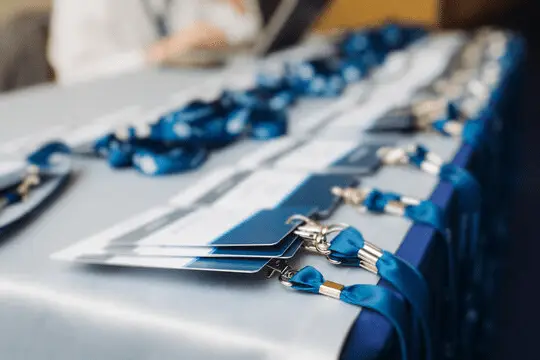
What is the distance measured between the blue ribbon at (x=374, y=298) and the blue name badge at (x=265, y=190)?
116mm

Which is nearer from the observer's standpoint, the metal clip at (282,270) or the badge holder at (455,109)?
the metal clip at (282,270)

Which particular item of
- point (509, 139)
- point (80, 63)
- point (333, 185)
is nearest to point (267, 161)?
point (333, 185)

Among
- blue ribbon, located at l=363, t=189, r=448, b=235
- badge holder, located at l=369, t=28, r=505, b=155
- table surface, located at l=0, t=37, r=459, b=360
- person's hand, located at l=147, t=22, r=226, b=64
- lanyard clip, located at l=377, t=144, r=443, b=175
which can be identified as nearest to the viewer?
table surface, located at l=0, t=37, r=459, b=360

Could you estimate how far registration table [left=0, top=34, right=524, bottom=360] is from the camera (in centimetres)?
30

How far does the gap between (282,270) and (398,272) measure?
0.07 meters

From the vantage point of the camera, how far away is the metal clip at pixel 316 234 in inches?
14.8

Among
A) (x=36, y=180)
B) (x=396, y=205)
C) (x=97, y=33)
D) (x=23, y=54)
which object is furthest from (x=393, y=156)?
A: (x=23, y=54)

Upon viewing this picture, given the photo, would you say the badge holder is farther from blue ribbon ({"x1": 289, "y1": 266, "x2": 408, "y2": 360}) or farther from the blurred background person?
the blurred background person

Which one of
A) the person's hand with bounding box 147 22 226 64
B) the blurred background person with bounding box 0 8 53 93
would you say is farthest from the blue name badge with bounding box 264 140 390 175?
the blurred background person with bounding box 0 8 53 93

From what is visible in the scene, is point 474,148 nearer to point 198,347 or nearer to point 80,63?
point 198,347

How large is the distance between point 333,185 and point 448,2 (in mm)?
1814

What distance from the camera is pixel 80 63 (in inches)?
58.6

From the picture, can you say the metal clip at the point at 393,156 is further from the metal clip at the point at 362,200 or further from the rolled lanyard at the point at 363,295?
the rolled lanyard at the point at 363,295

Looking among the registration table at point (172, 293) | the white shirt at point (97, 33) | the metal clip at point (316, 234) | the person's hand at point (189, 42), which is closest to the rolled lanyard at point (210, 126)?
the registration table at point (172, 293)
